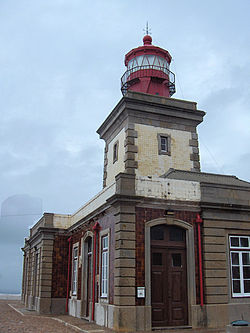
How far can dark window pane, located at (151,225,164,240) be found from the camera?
11.4 meters

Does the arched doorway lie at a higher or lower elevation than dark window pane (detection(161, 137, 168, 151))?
lower

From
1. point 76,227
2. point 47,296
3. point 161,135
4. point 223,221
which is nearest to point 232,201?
point 223,221

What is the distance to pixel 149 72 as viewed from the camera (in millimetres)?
18688

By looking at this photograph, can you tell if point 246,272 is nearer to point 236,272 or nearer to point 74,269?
point 236,272

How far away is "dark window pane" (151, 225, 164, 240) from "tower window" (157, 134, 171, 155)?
5.44 m

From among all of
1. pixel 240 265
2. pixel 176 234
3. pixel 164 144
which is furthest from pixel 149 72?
pixel 240 265

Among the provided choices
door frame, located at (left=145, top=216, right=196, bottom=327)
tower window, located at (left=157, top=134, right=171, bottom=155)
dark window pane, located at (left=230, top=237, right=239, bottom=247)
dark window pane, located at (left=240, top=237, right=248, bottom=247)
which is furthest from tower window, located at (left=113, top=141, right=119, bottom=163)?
dark window pane, located at (left=240, top=237, right=248, bottom=247)

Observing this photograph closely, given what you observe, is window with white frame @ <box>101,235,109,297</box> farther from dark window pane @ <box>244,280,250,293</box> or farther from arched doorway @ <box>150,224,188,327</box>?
dark window pane @ <box>244,280,250,293</box>

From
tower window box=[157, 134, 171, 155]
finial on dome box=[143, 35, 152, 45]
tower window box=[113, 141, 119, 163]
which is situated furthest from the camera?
finial on dome box=[143, 35, 152, 45]

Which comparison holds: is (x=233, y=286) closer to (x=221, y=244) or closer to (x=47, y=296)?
(x=221, y=244)

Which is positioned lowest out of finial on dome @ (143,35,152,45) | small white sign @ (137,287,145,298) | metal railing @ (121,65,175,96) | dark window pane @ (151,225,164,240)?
small white sign @ (137,287,145,298)

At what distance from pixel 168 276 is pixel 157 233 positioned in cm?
124

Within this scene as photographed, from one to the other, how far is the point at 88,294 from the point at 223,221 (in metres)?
5.70

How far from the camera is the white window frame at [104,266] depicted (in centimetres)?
1174
